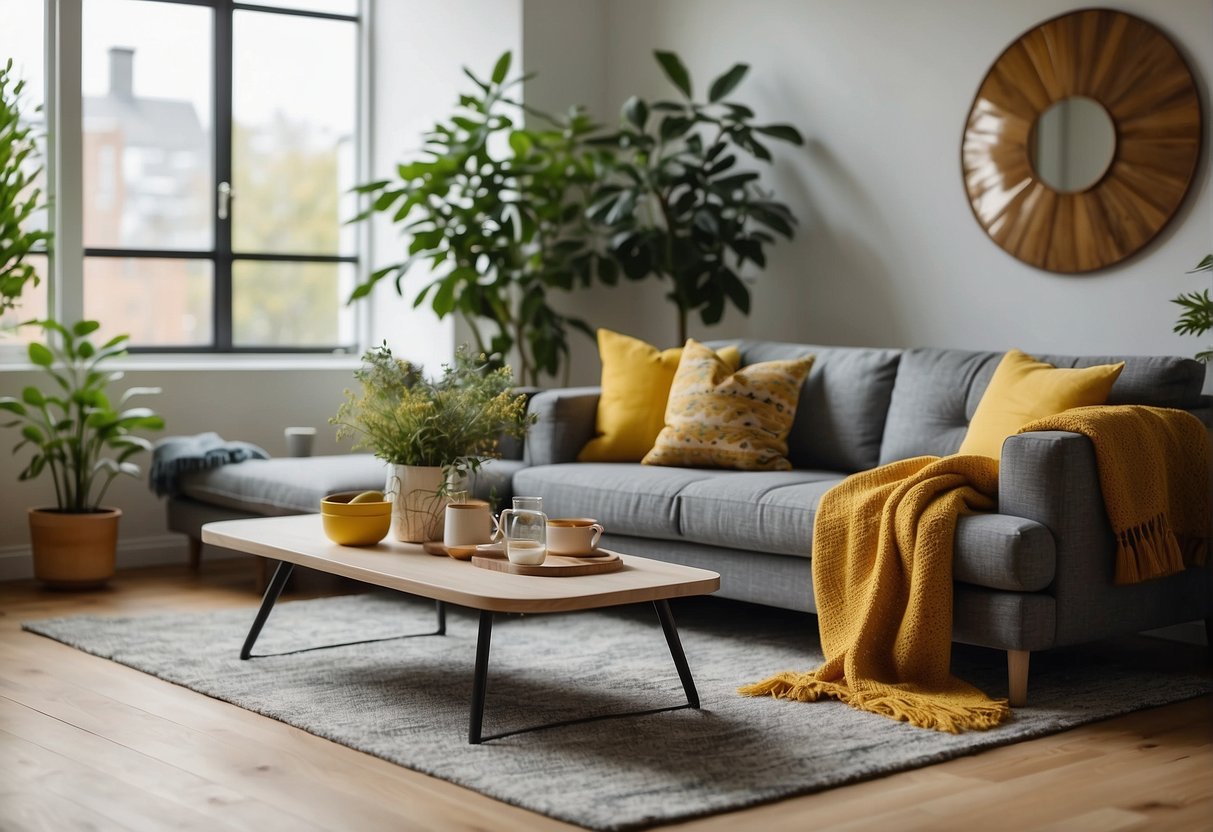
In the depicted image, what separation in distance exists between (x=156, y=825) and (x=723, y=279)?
3.34 m

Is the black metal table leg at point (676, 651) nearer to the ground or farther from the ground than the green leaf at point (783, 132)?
nearer to the ground

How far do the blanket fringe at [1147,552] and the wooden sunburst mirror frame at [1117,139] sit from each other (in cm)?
109

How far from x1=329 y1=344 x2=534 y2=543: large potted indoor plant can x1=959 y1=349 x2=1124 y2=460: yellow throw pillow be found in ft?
4.01

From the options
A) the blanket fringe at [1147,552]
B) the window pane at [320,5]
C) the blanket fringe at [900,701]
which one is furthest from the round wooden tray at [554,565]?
the window pane at [320,5]

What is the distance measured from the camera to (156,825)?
246cm

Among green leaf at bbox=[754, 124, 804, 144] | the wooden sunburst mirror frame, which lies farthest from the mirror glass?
green leaf at bbox=[754, 124, 804, 144]

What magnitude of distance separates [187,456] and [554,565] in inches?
93.4

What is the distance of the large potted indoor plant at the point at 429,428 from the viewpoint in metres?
3.55

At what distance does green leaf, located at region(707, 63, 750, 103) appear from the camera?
527cm

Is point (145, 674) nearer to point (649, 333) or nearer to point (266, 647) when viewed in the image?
point (266, 647)

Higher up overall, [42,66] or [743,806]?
[42,66]

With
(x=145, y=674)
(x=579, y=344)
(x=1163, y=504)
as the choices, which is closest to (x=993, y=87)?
(x=1163, y=504)

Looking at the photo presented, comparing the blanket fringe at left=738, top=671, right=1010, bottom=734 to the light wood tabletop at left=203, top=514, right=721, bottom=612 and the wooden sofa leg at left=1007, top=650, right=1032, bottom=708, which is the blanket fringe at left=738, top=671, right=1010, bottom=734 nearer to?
the wooden sofa leg at left=1007, top=650, right=1032, bottom=708

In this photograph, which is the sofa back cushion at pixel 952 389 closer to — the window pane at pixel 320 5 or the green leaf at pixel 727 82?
the green leaf at pixel 727 82
